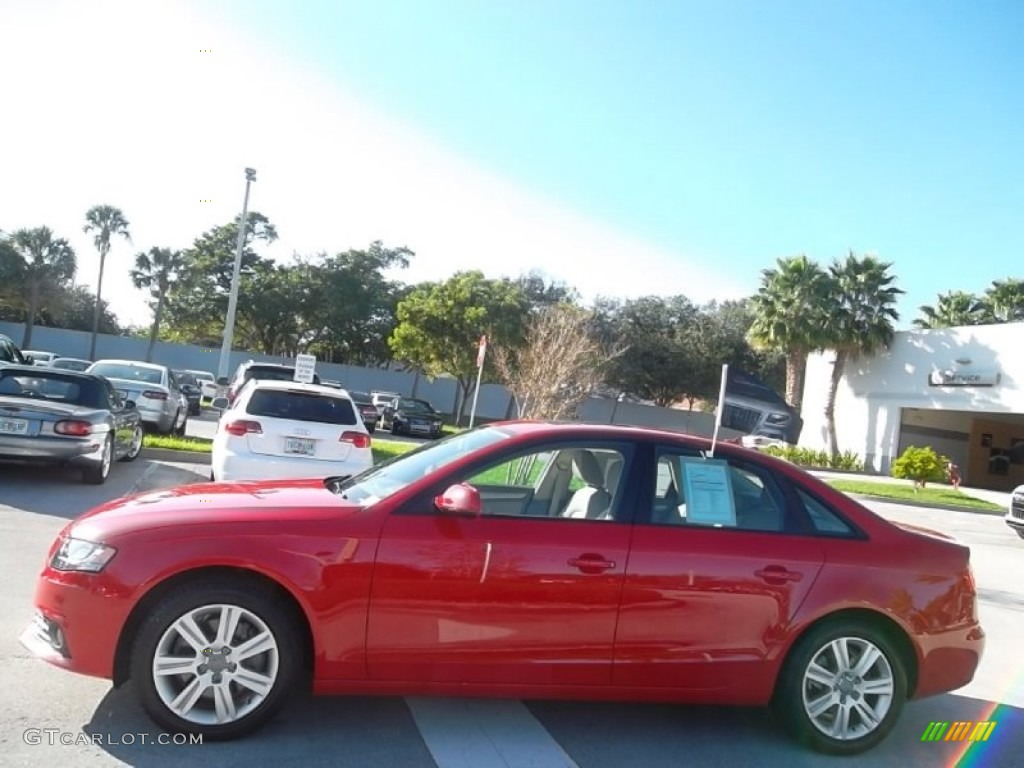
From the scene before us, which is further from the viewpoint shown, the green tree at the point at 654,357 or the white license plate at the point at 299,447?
the green tree at the point at 654,357

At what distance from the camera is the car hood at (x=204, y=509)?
3.83m

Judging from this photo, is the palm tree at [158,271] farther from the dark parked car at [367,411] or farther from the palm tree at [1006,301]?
the palm tree at [1006,301]

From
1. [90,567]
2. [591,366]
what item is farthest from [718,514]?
[591,366]

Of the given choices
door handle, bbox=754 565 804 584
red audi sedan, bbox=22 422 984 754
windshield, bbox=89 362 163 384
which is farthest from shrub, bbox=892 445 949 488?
door handle, bbox=754 565 804 584

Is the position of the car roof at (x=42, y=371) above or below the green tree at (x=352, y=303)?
below

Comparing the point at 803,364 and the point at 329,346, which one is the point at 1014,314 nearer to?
the point at 803,364

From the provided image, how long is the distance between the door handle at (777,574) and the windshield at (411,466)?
4.78ft

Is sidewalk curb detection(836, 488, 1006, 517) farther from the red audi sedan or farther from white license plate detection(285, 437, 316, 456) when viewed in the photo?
the red audi sedan

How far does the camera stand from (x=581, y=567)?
4023 millimetres

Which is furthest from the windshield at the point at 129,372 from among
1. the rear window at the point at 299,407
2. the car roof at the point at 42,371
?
the rear window at the point at 299,407

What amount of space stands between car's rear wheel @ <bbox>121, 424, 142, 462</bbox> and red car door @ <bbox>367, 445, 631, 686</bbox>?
31.6 ft

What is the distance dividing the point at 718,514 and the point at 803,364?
36668mm

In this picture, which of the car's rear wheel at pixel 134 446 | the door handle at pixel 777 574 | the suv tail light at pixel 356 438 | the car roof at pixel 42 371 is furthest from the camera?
the car's rear wheel at pixel 134 446

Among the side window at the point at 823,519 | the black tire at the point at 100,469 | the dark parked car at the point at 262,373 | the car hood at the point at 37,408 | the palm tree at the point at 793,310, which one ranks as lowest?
the black tire at the point at 100,469
